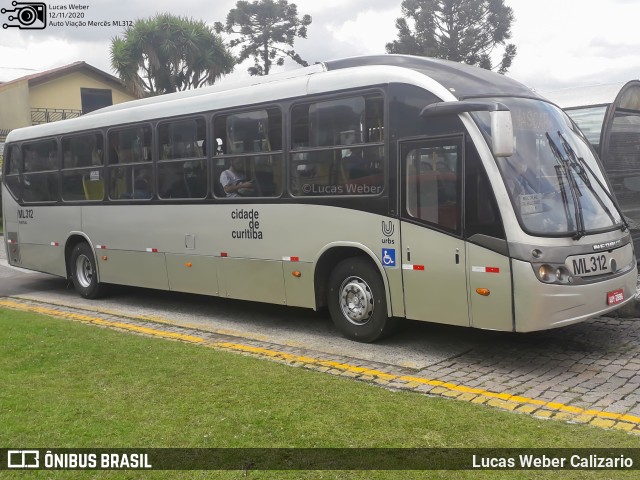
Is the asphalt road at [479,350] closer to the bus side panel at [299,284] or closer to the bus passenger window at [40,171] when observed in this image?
the bus side panel at [299,284]

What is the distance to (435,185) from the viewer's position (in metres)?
7.11

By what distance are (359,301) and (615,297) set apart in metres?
2.69

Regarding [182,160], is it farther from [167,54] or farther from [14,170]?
[167,54]

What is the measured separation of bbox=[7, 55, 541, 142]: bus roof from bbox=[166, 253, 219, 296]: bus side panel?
2.06m

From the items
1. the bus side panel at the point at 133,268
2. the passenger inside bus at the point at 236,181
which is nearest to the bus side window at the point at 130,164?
the bus side panel at the point at 133,268

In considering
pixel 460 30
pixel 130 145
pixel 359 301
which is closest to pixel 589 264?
pixel 359 301

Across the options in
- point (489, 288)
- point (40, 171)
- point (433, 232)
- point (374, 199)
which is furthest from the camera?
point (40, 171)

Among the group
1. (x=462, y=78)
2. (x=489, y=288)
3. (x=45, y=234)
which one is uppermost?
(x=462, y=78)

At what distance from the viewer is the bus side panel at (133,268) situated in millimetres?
10508

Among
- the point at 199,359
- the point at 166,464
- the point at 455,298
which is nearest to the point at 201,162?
the point at 199,359

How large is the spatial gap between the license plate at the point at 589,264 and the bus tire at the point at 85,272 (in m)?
8.08

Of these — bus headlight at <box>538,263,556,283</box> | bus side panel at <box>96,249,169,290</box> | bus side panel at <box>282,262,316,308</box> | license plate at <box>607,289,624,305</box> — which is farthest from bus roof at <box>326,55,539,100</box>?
bus side panel at <box>96,249,169,290</box>

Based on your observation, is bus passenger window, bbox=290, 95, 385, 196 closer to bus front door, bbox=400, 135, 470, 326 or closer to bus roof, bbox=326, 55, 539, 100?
bus front door, bbox=400, 135, 470, 326

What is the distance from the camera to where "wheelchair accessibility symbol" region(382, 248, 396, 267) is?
24.4ft
